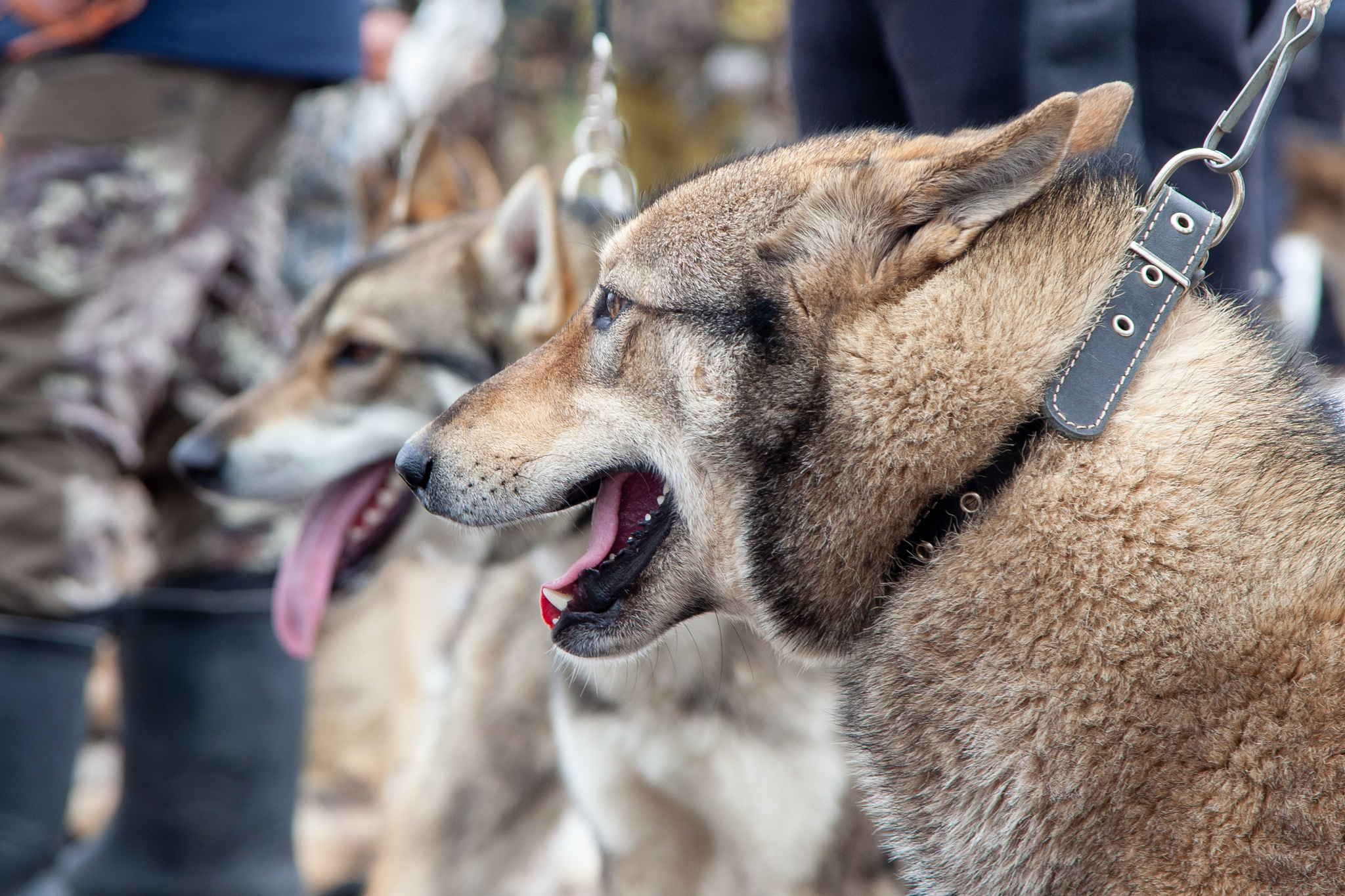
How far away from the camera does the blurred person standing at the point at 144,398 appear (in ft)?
8.25

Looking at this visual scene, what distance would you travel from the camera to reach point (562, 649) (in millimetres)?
1826

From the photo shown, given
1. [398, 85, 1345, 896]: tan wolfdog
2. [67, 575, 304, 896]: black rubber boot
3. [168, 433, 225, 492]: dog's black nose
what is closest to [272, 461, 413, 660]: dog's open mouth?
[67, 575, 304, 896]: black rubber boot

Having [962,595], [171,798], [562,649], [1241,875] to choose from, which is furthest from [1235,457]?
[171,798]

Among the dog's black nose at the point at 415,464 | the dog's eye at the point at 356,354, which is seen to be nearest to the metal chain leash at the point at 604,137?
the dog's eye at the point at 356,354

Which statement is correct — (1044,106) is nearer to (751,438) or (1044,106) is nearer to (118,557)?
(751,438)

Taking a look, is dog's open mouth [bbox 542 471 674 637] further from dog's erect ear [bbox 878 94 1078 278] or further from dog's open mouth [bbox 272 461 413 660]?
dog's open mouth [bbox 272 461 413 660]

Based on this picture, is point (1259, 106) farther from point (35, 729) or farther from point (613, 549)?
point (35, 729)

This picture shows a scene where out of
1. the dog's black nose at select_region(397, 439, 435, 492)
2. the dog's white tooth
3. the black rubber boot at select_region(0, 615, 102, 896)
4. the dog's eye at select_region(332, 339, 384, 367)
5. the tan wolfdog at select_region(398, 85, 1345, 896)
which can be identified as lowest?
the black rubber boot at select_region(0, 615, 102, 896)

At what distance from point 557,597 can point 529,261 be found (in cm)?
125

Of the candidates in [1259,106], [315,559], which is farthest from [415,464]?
[1259,106]

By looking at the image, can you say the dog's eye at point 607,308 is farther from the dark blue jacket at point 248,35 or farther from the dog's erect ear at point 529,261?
the dark blue jacket at point 248,35

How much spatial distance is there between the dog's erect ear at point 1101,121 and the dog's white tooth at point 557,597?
1053mm

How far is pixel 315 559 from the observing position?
2.90 meters

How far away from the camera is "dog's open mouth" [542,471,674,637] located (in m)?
1.78
